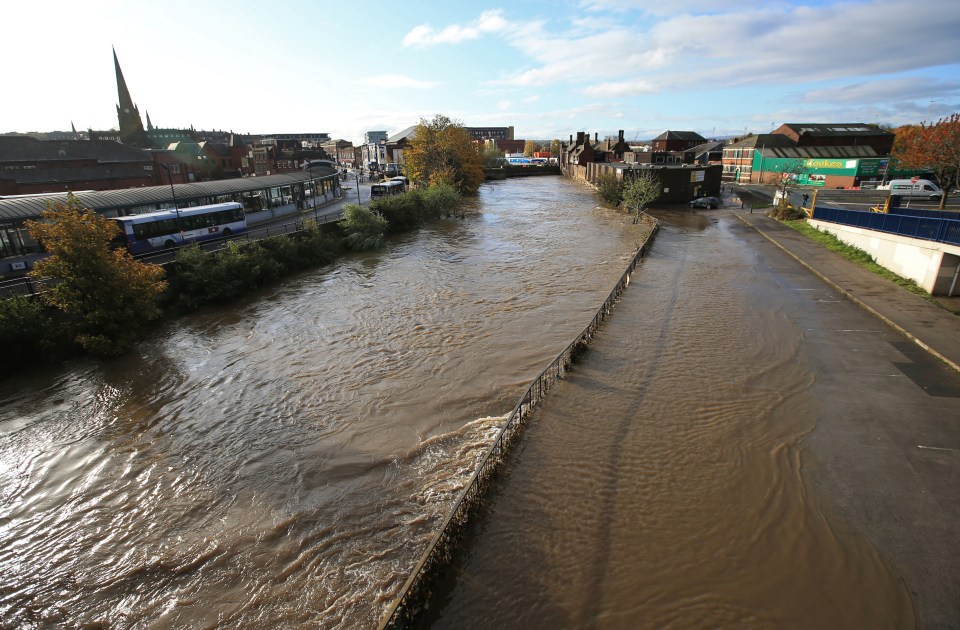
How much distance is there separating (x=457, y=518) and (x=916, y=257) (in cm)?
2255

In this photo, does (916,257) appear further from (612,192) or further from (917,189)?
(612,192)

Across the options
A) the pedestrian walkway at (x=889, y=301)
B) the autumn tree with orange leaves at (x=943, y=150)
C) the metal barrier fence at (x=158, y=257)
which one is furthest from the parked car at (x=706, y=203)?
the metal barrier fence at (x=158, y=257)

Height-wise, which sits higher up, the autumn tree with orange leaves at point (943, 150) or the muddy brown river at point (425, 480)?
the autumn tree with orange leaves at point (943, 150)

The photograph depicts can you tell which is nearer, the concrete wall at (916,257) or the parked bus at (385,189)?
the concrete wall at (916,257)

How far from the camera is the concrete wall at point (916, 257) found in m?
17.7

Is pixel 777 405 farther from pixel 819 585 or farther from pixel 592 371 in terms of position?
pixel 819 585

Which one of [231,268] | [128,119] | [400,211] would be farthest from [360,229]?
[128,119]

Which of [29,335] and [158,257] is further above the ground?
[158,257]

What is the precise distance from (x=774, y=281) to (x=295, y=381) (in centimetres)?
2118

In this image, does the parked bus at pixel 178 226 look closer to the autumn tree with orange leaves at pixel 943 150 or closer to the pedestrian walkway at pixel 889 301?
the pedestrian walkway at pixel 889 301

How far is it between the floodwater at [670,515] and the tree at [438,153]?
4319 cm

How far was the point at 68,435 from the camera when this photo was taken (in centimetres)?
1182

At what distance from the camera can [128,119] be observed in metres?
74.6

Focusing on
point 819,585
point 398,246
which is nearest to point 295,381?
point 819,585
